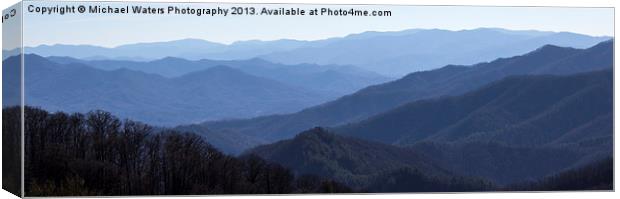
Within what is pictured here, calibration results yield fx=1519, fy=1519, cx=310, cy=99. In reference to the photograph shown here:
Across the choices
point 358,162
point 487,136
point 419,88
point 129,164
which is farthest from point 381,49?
point 129,164

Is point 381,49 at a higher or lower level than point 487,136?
higher

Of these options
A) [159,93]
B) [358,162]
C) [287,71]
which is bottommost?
[358,162]

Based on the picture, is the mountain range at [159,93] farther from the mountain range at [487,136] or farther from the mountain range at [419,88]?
the mountain range at [487,136]

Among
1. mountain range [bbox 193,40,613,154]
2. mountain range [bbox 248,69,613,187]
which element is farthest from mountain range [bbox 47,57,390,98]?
mountain range [bbox 248,69,613,187]

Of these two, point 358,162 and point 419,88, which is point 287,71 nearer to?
point 358,162

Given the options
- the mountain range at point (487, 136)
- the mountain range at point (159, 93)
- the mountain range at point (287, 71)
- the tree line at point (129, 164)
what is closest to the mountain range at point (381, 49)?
the mountain range at point (287, 71)

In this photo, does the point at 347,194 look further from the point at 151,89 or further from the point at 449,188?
the point at 151,89

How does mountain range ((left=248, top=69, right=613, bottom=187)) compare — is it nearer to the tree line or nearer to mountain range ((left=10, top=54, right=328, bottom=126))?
the tree line
